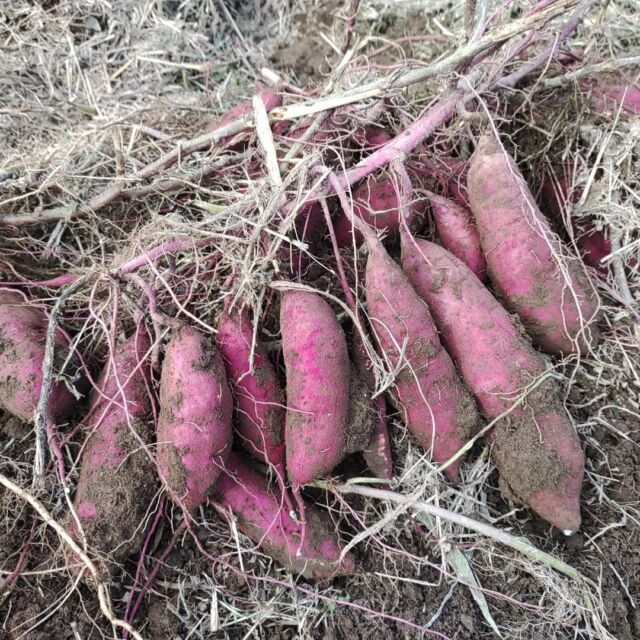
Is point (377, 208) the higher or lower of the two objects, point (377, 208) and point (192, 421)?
the higher

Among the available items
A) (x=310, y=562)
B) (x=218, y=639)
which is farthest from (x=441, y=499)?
(x=218, y=639)

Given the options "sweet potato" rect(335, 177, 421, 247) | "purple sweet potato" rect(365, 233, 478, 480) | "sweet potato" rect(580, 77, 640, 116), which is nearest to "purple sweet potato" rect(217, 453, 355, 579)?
"purple sweet potato" rect(365, 233, 478, 480)

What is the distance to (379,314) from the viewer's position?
129cm

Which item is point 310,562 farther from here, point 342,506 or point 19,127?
point 19,127

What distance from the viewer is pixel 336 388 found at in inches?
48.0

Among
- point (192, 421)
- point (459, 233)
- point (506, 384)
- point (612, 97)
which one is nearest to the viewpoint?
point (192, 421)

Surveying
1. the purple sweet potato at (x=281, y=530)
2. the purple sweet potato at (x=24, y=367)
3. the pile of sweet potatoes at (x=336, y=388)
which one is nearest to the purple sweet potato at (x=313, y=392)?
the pile of sweet potatoes at (x=336, y=388)

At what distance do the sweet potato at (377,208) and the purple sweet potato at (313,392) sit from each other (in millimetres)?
340

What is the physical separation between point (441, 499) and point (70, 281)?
1179 millimetres

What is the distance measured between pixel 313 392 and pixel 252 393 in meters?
0.18

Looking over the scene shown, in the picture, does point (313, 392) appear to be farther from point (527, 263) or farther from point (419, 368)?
point (527, 263)

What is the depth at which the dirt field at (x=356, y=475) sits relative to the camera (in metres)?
1.19

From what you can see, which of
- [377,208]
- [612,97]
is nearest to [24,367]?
[377,208]

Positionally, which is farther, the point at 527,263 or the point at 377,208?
the point at 377,208
